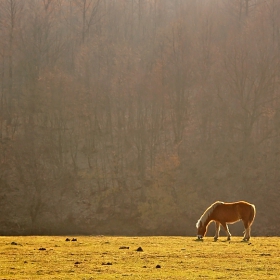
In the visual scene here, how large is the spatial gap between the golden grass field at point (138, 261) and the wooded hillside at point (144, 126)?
26.4 metres

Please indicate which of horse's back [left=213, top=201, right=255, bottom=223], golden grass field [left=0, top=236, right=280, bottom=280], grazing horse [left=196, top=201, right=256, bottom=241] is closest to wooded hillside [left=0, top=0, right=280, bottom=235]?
grazing horse [left=196, top=201, right=256, bottom=241]

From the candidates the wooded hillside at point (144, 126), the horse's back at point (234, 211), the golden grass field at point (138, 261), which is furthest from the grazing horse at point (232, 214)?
the wooded hillside at point (144, 126)

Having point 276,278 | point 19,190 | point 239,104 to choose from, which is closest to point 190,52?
point 239,104

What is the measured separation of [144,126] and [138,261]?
41.9 meters

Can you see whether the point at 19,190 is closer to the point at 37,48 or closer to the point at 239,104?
the point at 37,48

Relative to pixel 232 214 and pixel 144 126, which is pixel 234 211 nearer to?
pixel 232 214

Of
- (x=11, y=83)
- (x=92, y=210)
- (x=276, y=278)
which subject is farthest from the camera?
(x=11, y=83)

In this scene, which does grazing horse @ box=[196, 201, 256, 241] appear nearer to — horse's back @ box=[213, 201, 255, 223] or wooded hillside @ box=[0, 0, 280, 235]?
horse's back @ box=[213, 201, 255, 223]

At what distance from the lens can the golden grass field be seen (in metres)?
14.5

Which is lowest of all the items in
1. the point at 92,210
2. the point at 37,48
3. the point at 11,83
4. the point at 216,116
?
the point at 92,210

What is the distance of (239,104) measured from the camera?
59.0m

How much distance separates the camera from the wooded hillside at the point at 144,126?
5188 cm

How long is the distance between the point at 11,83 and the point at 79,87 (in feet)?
30.8

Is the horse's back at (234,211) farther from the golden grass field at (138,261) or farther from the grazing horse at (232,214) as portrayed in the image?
the golden grass field at (138,261)
